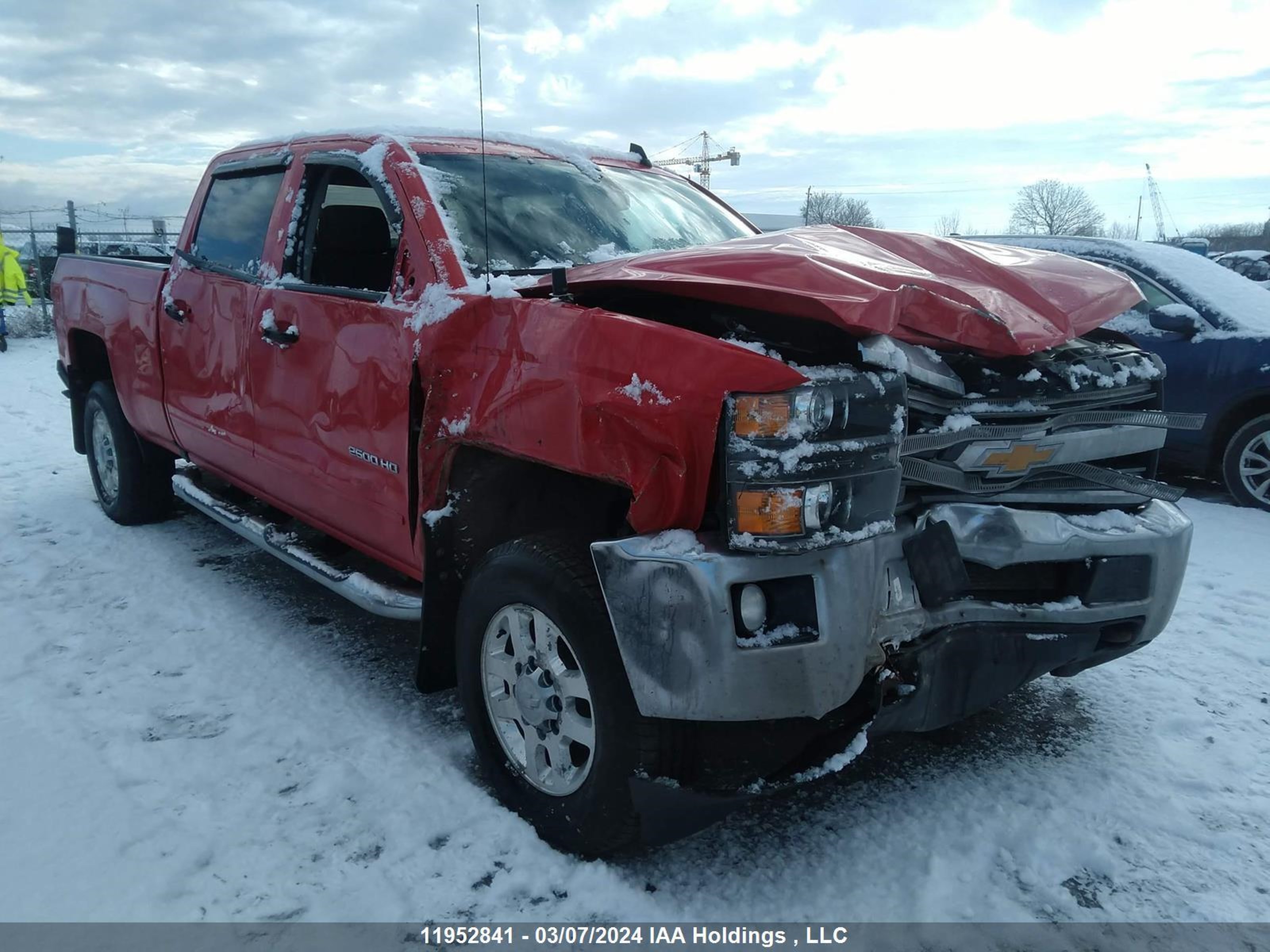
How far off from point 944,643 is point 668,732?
72cm

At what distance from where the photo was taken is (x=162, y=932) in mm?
2293

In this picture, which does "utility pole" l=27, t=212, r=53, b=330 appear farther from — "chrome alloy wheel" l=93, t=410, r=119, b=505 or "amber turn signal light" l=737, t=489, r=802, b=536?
"amber turn signal light" l=737, t=489, r=802, b=536

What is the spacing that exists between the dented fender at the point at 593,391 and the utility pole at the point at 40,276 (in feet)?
54.2

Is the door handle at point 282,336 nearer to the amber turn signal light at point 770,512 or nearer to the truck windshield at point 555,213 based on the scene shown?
the truck windshield at point 555,213

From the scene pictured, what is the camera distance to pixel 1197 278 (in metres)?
6.57

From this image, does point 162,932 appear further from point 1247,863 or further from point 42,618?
point 1247,863

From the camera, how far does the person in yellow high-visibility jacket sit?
1405 centimetres

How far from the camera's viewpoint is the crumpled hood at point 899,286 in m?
2.25

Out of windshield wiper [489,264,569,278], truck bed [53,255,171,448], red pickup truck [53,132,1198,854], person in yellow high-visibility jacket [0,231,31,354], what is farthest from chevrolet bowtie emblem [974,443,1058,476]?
person in yellow high-visibility jacket [0,231,31,354]

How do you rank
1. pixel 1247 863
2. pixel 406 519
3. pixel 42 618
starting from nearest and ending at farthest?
1. pixel 1247 863
2. pixel 406 519
3. pixel 42 618

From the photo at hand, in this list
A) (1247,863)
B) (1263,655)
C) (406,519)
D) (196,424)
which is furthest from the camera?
(196,424)

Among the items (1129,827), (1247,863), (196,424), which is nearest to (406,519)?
→ (196,424)

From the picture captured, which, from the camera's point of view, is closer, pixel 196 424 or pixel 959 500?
pixel 959 500

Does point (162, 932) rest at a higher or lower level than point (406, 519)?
lower
